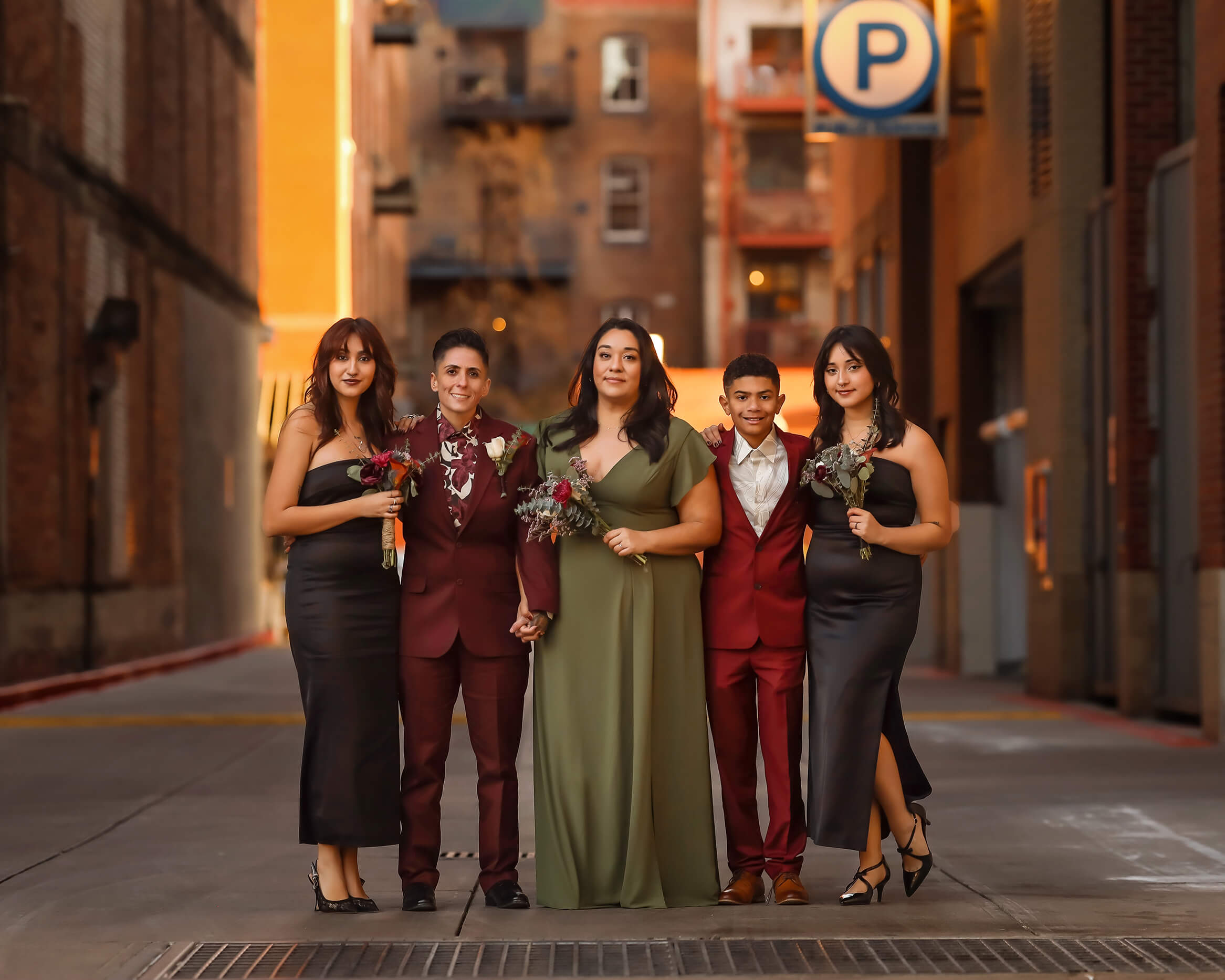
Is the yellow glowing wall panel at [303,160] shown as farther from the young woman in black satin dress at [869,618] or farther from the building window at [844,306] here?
the young woman in black satin dress at [869,618]

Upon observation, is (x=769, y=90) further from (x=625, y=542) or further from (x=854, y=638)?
(x=625, y=542)

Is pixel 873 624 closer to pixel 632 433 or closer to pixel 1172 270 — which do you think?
pixel 632 433

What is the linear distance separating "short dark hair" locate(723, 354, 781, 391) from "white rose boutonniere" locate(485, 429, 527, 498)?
75cm

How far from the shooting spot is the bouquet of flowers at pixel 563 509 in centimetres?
593

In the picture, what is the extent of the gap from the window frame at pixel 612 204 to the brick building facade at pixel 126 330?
14950 mm

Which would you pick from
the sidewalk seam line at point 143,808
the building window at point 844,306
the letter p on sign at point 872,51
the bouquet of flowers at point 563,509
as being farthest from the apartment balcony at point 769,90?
the bouquet of flowers at point 563,509

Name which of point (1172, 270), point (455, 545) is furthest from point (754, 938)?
point (1172, 270)

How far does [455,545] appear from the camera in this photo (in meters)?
6.13

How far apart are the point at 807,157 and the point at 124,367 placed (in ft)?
77.4

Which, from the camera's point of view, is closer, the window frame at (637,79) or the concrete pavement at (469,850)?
the concrete pavement at (469,850)

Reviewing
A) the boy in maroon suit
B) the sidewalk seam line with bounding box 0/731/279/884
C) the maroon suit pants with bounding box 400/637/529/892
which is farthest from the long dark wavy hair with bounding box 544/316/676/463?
the sidewalk seam line with bounding box 0/731/279/884

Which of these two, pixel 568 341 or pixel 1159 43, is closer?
pixel 1159 43

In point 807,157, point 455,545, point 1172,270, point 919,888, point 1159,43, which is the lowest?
point 919,888

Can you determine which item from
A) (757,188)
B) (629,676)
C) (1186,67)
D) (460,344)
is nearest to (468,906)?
(629,676)
